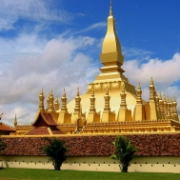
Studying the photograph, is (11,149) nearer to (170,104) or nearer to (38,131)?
(38,131)

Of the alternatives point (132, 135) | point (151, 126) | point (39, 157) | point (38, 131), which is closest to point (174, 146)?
point (132, 135)

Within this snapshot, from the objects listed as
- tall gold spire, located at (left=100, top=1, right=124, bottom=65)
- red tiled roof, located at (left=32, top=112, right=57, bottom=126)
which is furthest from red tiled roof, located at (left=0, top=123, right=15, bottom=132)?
tall gold spire, located at (left=100, top=1, right=124, bottom=65)

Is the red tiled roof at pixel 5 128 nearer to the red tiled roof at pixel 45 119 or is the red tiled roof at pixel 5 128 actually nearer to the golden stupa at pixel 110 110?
the golden stupa at pixel 110 110

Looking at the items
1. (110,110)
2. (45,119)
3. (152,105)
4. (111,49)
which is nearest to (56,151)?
(45,119)

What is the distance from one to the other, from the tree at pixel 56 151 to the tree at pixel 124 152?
3760 millimetres

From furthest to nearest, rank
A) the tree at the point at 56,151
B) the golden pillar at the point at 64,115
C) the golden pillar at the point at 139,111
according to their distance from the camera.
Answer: the golden pillar at the point at 64,115, the golden pillar at the point at 139,111, the tree at the point at 56,151

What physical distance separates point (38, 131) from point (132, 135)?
29.6ft

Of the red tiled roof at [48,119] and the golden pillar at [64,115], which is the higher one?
the golden pillar at [64,115]

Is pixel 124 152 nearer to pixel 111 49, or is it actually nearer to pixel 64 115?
pixel 64 115

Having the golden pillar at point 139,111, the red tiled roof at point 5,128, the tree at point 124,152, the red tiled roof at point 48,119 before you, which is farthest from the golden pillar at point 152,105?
the red tiled roof at point 5,128

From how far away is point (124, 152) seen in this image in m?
20.6

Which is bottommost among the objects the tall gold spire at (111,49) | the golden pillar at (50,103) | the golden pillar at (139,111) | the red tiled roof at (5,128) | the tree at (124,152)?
the tree at (124,152)

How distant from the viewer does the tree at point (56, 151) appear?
22.5 meters

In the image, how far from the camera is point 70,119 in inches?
1324
